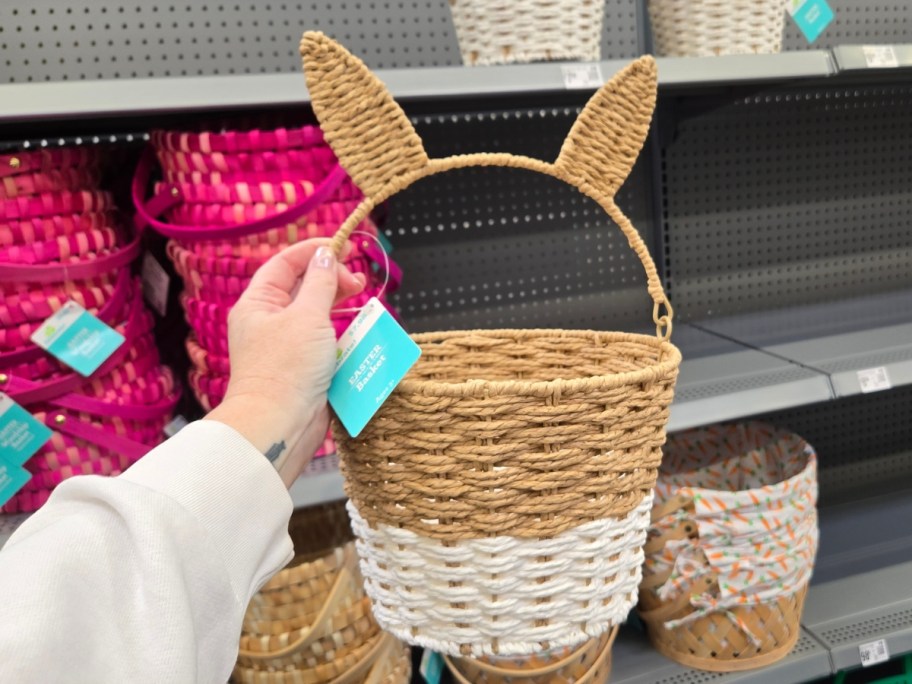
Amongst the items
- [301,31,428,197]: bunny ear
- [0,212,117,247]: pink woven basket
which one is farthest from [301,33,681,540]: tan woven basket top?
[0,212,117,247]: pink woven basket

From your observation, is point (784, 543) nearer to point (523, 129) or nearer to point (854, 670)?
point (854, 670)

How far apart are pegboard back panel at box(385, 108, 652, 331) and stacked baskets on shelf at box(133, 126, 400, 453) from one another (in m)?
0.46

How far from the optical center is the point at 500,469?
621mm

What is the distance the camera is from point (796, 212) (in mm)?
1782

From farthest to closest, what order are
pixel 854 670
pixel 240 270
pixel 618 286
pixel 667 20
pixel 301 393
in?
pixel 618 286
pixel 854 670
pixel 667 20
pixel 240 270
pixel 301 393

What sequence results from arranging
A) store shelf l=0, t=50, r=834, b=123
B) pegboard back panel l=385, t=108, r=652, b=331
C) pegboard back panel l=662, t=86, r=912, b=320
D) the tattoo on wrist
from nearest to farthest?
the tattoo on wrist < store shelf l=0, t=50, r=834, b=123 < pegboard back panel l=385, t=108, r=652, b=331 < pegboard back panel l=662, t=86, r=912, b=320

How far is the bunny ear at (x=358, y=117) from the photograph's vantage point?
643mm

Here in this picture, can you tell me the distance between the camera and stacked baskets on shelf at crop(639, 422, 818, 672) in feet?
3.85

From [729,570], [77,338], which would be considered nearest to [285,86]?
[77,338]

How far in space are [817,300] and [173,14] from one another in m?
1.51

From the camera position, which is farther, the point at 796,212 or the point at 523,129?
the point at 796,212


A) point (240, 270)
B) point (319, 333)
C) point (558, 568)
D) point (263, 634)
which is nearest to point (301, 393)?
point (319, 333)

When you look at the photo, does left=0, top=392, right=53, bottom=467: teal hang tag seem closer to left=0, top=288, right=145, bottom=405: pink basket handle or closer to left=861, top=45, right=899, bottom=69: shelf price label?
left=0, top=288, right=145, bottom=405: pink basket handle

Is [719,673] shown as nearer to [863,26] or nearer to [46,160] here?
[46,160]
